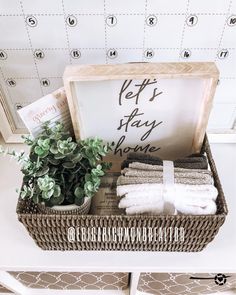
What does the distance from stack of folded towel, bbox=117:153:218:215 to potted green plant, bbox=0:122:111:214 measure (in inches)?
2.6

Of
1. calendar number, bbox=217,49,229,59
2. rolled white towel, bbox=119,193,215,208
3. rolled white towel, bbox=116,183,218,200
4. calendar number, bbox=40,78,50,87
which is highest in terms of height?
calendar number, bbox=217,49,229,59

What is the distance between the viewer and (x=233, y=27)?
567 millimetres

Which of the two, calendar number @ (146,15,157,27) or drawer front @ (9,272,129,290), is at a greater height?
calendar number @ (146,15,157,27)

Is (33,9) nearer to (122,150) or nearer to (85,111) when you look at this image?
(85,111)

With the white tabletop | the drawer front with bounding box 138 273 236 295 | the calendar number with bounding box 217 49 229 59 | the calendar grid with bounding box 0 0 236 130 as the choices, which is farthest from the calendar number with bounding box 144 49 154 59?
the drawer front with bounding box 138 273 236 295

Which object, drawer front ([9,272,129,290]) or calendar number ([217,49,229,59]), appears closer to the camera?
calendar number ([217,49,229,59])

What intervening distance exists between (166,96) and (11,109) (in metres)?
0.40

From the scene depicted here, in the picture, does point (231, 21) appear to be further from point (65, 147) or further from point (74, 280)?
point (74, 280)

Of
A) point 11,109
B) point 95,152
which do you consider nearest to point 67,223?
point 95,152

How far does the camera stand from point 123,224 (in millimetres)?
551

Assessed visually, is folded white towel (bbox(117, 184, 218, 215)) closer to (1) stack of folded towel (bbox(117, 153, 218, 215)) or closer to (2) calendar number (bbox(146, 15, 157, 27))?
(1) stack of folded towel (bbox(117, 153, 218, 215))

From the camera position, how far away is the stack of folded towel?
551mm

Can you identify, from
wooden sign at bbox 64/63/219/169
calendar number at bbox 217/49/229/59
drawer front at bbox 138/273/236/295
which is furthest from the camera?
drawer front at bbox 138/273/236/295

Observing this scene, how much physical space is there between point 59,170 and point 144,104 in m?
0.22
